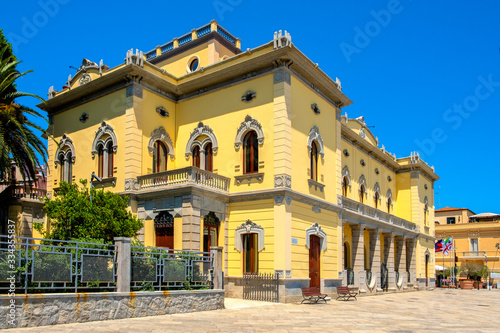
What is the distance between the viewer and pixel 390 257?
3419 cm

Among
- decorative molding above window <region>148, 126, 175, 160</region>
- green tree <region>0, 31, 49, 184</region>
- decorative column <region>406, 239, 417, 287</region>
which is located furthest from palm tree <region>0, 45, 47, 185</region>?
decorative column <region>406, 239, 417, 287</region>

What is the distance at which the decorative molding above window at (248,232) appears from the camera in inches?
829

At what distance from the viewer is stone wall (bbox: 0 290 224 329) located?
35.8ft

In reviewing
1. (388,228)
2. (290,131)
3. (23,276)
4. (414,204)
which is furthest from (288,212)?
(414,204)

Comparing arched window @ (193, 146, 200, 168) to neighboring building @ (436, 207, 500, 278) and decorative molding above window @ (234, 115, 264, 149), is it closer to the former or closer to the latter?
decorative molding above window @ (234, 115, 264, 149)

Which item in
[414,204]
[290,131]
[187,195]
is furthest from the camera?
[414,204]

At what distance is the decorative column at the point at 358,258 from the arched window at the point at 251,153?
10.00m

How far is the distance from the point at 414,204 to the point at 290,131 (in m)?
21.4

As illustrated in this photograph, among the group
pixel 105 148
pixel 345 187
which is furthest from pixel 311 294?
pixel 345 187

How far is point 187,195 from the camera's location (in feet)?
66.2

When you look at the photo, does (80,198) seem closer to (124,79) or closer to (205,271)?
(205,271)

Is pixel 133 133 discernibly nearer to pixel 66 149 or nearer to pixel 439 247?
pixel 66 149

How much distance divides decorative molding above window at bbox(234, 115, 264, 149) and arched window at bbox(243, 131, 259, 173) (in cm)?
25

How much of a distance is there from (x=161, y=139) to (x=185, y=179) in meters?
4.36
